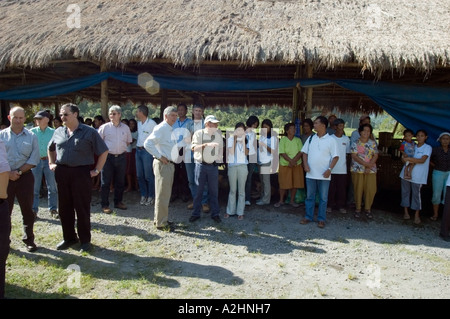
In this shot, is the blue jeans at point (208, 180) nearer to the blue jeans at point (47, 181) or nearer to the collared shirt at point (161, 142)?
the collared shirt at point (161, 142)

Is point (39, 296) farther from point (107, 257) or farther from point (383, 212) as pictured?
point (383, 212)

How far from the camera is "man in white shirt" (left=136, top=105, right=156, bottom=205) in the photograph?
552 centimetres

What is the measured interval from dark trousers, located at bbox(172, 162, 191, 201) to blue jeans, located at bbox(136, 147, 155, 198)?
49 cm

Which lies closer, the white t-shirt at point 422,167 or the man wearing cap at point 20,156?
the man wearing cap at point 20,156

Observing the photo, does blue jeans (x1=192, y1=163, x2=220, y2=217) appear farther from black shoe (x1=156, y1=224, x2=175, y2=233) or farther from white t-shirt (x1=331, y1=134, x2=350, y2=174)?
white t-shirt (x1=331, y1=134, x2=350, y2=174)

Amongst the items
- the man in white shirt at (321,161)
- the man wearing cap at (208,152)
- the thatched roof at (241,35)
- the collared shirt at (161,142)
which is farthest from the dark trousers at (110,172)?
the man in white shirt at (321,161)

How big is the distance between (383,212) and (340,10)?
404 cm

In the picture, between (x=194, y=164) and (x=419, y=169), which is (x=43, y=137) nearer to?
(x=194, y=164)

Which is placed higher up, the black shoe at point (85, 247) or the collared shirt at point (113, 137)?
the collared shirt at point (113, 137)

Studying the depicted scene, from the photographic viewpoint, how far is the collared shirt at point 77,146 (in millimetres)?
3537

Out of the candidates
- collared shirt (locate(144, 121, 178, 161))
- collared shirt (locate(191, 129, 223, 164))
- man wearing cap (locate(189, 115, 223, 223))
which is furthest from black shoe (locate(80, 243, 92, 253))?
collared shirt (locate(191, 129, 223, 164))

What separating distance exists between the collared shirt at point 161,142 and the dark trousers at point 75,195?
0.84 meters

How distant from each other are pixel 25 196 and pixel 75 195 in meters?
0.57
